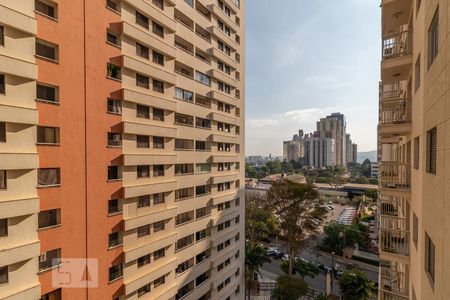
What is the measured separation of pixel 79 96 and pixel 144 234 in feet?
29.2

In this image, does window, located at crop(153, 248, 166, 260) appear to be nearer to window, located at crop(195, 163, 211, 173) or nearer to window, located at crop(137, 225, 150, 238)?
window, located at crop(137, 225, 150, 238)

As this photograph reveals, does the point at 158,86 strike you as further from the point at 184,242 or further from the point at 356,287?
the point at 356,287

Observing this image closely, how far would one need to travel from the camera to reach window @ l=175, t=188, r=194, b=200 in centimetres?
1928

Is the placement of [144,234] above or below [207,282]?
above

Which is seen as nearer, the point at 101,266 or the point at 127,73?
the point at 101,266

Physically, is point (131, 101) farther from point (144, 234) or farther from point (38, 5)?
point (144, 234)

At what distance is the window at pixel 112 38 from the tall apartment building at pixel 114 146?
7cm

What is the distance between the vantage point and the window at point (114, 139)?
560 inches

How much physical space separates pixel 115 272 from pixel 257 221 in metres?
30.1

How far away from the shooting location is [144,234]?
1634 centimetres

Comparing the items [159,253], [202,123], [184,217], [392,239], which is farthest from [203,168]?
[392,239]

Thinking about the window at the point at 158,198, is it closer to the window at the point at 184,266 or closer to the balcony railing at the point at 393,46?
the window at the point at 184,266

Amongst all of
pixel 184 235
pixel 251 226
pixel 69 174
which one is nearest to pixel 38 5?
pixel 69 174

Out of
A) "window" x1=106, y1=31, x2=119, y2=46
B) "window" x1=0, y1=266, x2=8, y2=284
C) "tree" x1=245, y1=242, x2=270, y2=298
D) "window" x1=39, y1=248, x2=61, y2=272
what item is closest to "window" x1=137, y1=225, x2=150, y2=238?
"window" x1=39, y1=248, x2=61, y2=272
